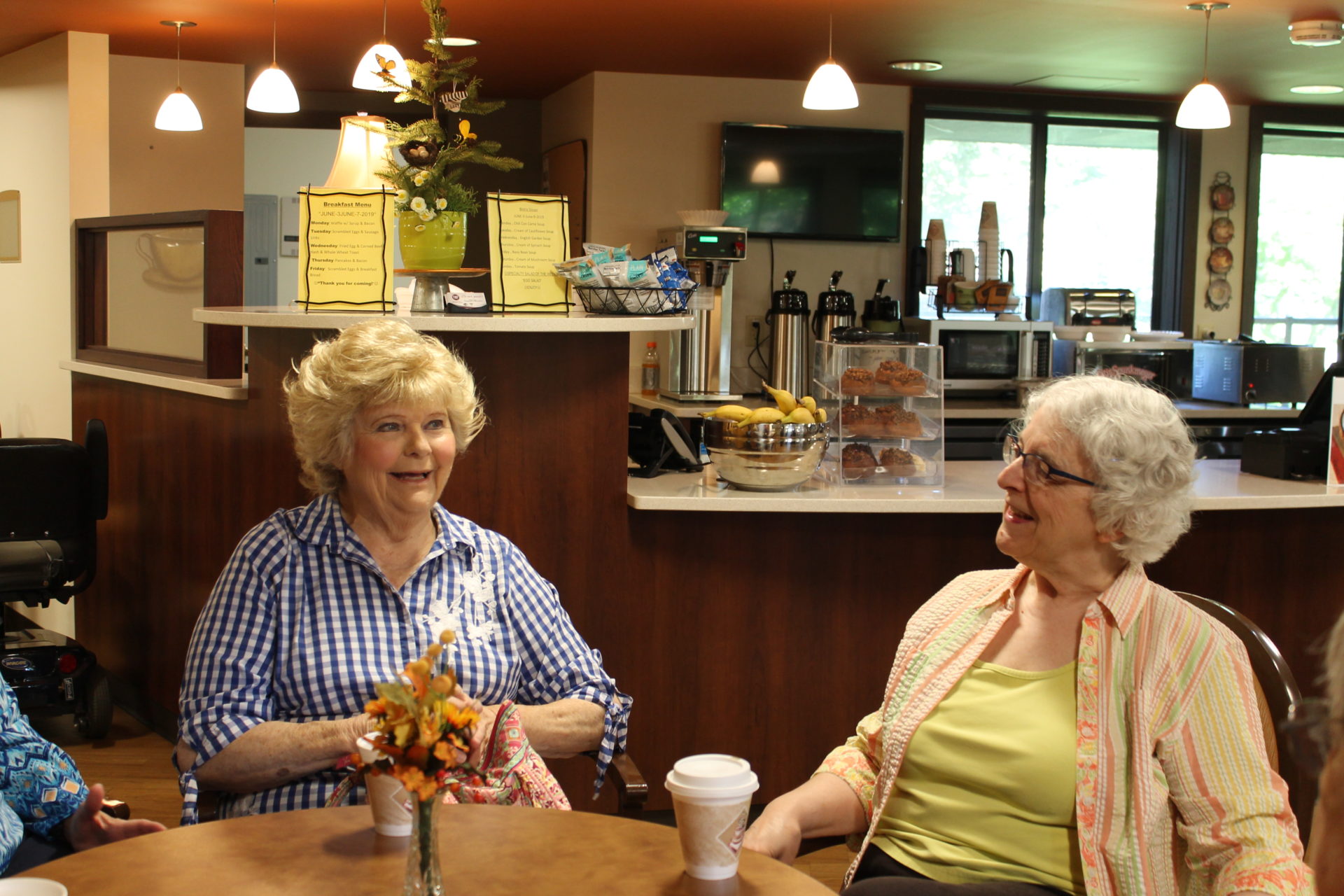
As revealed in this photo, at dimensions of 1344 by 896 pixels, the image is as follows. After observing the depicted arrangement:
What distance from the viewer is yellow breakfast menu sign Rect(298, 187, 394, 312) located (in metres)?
2.73

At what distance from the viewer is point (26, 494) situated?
11.7ft

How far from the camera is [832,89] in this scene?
14.2 feet

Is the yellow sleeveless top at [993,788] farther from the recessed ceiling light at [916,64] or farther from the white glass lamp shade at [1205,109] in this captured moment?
the recessed ceiling light at [916,64]

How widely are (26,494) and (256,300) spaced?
5.43 meters

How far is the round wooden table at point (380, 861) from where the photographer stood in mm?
1290

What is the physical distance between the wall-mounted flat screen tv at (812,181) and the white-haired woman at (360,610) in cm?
465

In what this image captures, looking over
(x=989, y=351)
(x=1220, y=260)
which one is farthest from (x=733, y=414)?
(x=1220, y=260)

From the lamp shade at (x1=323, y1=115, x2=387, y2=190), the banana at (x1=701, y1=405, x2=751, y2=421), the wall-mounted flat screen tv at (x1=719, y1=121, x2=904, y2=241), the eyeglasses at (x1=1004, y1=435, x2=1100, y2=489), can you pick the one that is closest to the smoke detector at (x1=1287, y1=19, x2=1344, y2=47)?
the wall-mounted flat screen tv at (x1=719, y1=121, x2=904, y2=241)

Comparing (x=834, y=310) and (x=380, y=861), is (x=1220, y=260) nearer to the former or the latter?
(x=834, y=310)

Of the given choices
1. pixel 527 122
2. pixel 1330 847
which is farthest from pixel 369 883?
pixel 527 122

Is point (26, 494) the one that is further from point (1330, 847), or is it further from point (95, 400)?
point (1330, 847)

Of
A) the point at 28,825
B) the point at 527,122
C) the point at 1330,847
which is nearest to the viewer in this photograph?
the point at 1330,847

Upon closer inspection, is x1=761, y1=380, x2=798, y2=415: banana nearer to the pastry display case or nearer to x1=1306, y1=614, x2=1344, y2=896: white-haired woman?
the pastry display case

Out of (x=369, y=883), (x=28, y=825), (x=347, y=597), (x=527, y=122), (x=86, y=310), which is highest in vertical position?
(x=527, y=122)
